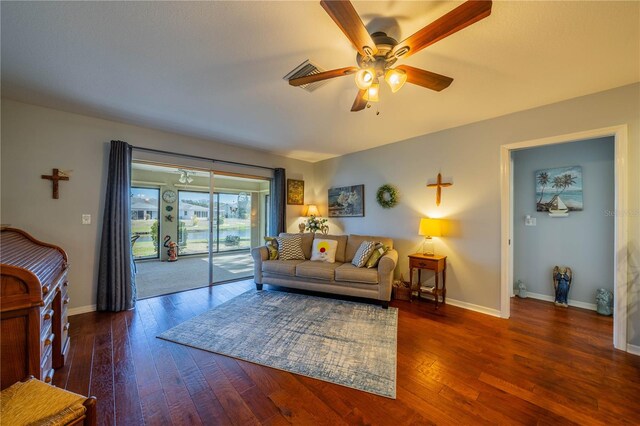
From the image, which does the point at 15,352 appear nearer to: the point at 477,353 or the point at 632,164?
the point at 477,353

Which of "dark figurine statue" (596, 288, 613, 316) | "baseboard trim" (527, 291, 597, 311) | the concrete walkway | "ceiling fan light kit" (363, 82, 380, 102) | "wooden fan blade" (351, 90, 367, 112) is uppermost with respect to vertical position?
"wooden fan blade" (351, 90, 367, 112)

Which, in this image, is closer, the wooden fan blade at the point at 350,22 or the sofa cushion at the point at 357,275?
the wooden fan blade at the point at 350,22

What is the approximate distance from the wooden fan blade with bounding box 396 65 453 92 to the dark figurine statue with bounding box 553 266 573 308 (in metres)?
3.47

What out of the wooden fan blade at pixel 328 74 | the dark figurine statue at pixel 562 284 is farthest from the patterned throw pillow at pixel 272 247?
the dark figurine statue at pixel 562 284

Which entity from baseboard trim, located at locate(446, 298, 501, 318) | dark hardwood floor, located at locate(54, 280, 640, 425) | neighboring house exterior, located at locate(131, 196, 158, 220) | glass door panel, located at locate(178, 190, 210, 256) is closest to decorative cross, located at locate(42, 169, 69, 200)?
dark hardwood floor, located at locate(54, 280, 640, 425)

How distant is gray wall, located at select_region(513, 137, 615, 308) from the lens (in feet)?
10.0

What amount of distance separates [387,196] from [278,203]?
7.32 ft

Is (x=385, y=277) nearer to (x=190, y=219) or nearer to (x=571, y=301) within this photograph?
(x=571, y=301)

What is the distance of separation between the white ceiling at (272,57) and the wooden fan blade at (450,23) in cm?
24

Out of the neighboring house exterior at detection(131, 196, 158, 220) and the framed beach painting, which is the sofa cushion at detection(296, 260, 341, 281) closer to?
the framed beach painting

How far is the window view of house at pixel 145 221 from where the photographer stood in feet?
20.1

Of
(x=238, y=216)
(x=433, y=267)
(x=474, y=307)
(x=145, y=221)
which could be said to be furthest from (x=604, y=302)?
(x=145, y=221)

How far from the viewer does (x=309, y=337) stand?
243cm

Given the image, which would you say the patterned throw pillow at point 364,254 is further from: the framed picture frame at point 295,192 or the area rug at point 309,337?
the framed picture frame at point 295,192
